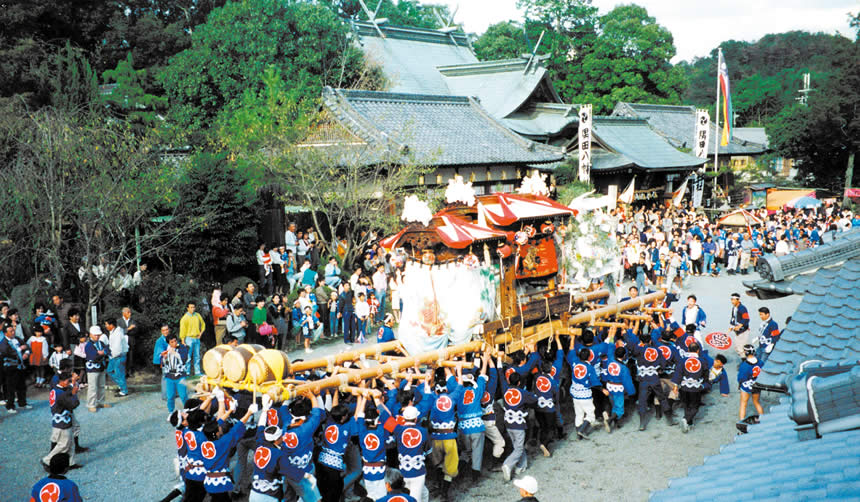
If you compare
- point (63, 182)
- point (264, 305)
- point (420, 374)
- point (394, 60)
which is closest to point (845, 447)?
point (420, 374)

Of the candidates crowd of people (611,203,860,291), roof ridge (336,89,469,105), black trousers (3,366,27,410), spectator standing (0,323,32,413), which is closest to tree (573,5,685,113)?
crowd of people (611,203,860,291)

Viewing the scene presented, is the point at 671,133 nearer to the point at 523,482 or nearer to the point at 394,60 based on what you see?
the point at 394,60

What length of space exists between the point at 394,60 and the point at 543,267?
2624 cm

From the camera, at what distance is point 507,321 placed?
32.2 feet

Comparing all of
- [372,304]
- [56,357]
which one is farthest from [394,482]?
[372,304]

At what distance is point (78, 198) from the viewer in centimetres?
1338

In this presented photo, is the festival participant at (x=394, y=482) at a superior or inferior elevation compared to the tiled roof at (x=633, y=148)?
inferior

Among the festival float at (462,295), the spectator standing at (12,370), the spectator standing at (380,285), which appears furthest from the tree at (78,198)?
the festival float at (462,295)

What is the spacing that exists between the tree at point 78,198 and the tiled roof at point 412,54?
18.2 meters

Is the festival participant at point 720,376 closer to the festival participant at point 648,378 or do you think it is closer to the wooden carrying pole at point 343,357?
the festival participant at point 648,378

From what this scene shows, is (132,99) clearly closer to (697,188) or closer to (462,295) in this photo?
(462,295)

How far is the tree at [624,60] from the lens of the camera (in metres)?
41.3

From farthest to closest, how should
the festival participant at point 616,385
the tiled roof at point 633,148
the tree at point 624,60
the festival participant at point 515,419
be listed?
the tree at point 624,60, the tiled roof at point 633,148, the festival participant at point 616,385, the festival participant at point 515,419

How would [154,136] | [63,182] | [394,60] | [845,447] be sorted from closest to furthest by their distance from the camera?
[845,447] → [63,182] → [154,136] → [394,60]
